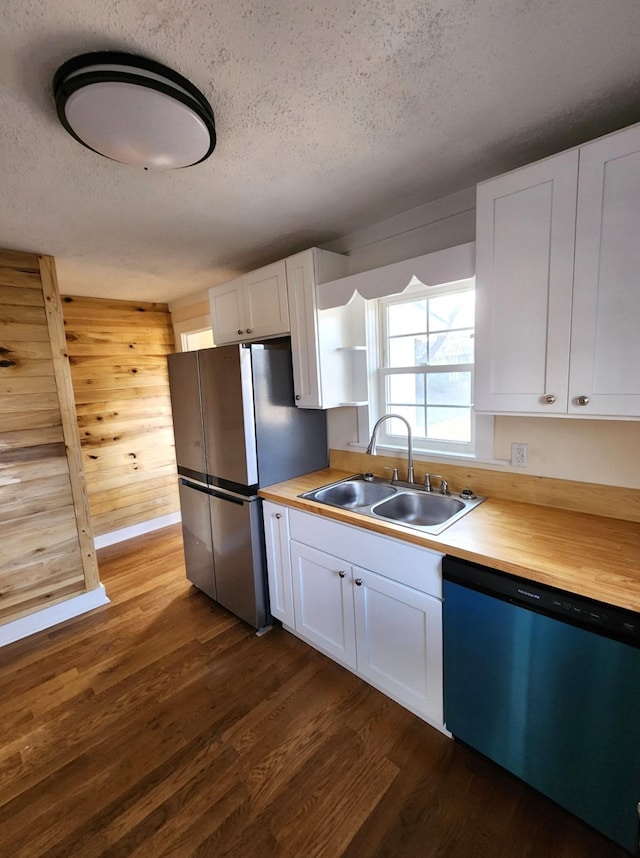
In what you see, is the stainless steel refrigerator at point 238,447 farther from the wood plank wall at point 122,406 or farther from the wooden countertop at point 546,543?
the wood plank wall at point 122,406

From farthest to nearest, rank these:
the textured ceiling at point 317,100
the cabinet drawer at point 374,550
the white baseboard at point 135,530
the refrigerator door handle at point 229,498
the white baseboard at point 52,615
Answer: the white baseboard at point 135,530 < the white baseboard at point 52,615 < the refrigerator door handle at point 229,498 < the cabinet drawer at point 374,550 < the textured ceiling at point 317,100

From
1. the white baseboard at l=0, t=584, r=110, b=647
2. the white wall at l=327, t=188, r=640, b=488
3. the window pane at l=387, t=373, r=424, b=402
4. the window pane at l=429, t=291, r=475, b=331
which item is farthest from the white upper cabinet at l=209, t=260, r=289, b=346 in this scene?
the white baseboard at l=0, t=584, r=110, b=647

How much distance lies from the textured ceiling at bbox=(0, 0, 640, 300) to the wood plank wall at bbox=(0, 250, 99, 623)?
1.37ft

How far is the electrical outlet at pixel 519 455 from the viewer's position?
173 cm

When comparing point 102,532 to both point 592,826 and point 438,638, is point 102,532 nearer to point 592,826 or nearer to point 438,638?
point 438,638

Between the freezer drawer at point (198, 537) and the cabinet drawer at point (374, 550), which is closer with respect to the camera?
the cabinet drawer at point (374, 550)

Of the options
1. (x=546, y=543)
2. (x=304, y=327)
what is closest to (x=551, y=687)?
(x=546, y=543)

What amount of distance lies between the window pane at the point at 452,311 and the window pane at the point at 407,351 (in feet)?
0.36

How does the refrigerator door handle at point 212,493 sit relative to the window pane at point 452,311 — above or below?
below

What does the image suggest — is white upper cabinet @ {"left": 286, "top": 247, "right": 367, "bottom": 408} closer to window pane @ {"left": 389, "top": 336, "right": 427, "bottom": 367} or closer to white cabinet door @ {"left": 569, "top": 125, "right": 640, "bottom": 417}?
window pane @ {"left": 389, "top": 336, "right": 427, "bottom": 367}

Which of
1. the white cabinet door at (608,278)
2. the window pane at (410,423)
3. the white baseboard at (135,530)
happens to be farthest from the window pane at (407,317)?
the white baseboard at (135,530)

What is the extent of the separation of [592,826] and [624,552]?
34.4 inches

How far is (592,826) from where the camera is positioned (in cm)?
122

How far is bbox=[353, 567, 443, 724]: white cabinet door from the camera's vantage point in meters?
1.51
